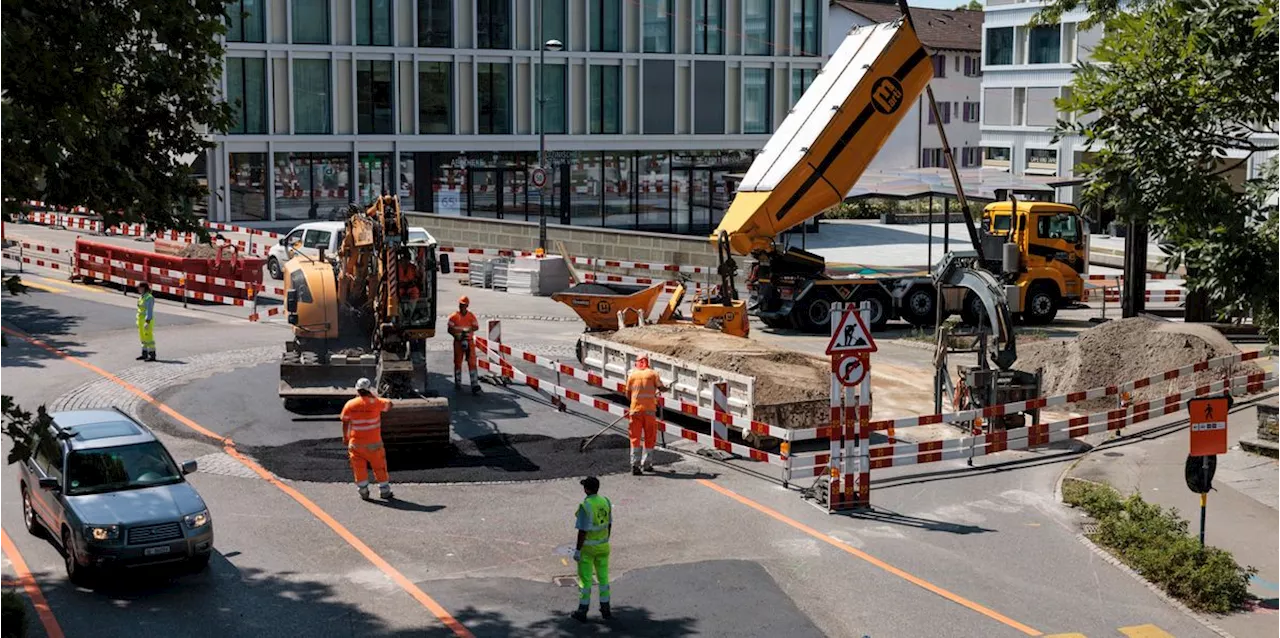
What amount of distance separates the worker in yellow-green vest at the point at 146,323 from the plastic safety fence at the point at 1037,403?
503 inches

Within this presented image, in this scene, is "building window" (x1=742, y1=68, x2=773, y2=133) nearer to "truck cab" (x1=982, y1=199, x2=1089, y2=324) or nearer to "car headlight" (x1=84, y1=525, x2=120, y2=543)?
"truck cab" (x1=982, y1=199, x2=1089, y2=324)

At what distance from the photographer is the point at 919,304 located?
1309 inches

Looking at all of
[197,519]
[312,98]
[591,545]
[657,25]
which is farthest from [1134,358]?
[657,25]

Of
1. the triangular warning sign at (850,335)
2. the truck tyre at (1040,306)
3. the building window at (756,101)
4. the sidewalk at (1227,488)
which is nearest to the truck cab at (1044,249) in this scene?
the truck tyre at (1040,306)

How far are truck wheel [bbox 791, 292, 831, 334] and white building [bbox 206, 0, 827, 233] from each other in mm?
21760

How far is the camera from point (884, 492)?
62.3ft

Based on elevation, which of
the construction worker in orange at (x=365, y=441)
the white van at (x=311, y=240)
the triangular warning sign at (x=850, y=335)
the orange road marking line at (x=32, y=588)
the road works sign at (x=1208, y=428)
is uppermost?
the white van at (x=311, y=240)

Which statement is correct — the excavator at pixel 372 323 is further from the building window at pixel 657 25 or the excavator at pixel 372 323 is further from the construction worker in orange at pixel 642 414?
the building window at pixel 657 25

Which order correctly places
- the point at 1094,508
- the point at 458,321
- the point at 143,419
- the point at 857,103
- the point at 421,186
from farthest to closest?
the point at 421,186, the point at 857,103, the point at 458,321, the point at 143,419, the point at 1094,508

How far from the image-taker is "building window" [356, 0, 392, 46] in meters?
52.2

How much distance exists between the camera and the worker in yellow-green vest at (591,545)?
13.8 meters

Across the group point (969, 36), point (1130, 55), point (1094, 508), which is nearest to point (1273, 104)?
point (1130, 55)

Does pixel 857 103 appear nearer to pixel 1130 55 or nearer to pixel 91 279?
pixel 1130 55

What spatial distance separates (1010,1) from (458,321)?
46590 mm
